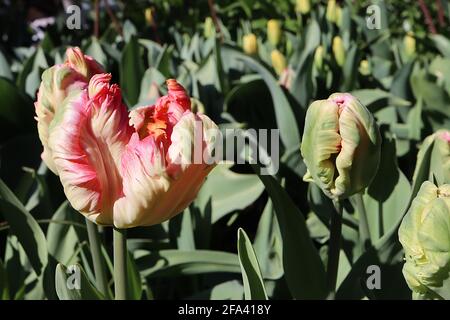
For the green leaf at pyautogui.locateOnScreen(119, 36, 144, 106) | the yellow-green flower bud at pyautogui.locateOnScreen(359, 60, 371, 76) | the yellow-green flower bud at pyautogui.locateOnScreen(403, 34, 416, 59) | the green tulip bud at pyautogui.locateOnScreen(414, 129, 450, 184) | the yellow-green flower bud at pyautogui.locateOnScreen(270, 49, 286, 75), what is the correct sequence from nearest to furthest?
the green tulip bud at pyautogui.locateOnScreen(414, 129, 450, 184)
the green leaf at pyautogui.locateOnScreen(119, 36, 144, 106)
the yellow-green flower bud at pyautogui.locateOnScreen(270, 49, 286, 75)
the yellow-green flower bud at pyautogui.locateOnScreen(359, 60, 371, 76)
the yellow-green flower bud at pyautogui.locateOnScreen(403, 34, 416, 59)

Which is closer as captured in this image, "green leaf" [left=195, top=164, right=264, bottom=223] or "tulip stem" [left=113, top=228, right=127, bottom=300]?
"tulip stem" [left=113, top=228, right=127, bottom=300]

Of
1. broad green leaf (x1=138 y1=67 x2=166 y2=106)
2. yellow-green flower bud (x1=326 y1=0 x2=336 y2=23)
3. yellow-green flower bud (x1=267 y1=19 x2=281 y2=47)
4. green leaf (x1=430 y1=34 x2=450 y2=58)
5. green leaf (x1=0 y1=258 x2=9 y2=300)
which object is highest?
yellow-green flower bud (x1=326 y1=0 x2=336 y2=23)

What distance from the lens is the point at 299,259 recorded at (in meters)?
0.76

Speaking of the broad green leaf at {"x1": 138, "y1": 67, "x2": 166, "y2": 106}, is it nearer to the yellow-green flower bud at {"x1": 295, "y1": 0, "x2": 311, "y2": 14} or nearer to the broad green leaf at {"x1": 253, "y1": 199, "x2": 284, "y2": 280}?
the broad green leaf at {"x1": 253, "y1": 199, "x2": 284, "y2": 280}

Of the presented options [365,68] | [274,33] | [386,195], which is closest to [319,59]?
[365,68]

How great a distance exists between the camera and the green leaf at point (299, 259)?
75 centimetres

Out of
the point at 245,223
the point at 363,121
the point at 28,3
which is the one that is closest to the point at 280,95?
the point at 245,223

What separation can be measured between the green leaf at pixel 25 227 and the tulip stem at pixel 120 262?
0.20 meters

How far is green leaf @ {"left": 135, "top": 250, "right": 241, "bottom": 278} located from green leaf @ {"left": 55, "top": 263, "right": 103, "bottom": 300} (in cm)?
21

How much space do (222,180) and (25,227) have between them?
0.36 meters

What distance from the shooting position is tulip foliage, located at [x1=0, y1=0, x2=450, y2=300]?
57cm

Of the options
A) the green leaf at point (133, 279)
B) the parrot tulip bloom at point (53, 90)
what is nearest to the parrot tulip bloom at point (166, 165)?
the parrot tulip bloom at point (53, 90)

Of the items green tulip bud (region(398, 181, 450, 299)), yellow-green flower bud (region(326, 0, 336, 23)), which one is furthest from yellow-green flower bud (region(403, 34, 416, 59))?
green tulip bud (region(398, 181, 450, 299))

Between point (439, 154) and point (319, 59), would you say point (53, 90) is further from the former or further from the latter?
point (319, 59)
